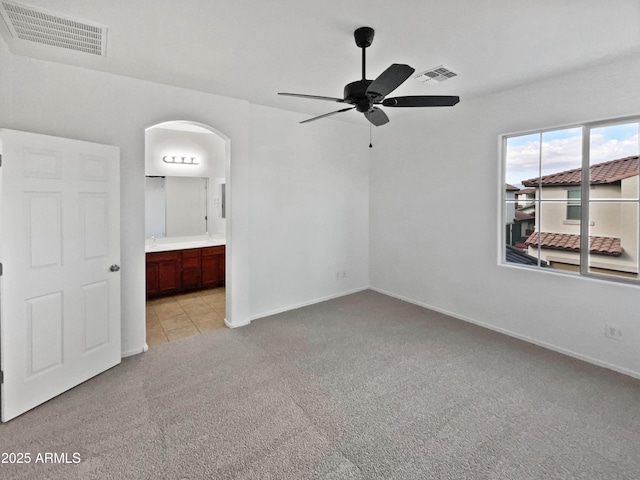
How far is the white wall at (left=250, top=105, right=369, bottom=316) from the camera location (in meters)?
4.27

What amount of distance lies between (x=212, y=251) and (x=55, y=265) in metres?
3.01

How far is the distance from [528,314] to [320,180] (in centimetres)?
321

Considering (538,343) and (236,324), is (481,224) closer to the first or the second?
(538,343)

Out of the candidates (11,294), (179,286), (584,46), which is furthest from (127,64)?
(584,46)

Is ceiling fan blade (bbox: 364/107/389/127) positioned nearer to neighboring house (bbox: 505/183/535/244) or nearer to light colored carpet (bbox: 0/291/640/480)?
neighboring house (bbox: 505/183/535/244)

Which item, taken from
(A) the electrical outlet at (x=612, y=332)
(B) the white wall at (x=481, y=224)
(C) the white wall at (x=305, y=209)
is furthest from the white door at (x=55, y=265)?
(A) the electrical outlet at (x=612, y=332)

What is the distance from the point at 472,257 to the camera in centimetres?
408

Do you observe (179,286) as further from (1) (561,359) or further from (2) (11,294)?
(1) (561,359)

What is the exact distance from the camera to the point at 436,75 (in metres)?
3.13

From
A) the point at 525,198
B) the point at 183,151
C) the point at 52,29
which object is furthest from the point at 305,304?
the point at 52,29

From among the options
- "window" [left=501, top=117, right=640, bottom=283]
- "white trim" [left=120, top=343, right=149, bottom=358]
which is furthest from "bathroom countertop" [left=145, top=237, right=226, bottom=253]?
"window" [left=501, top=117, right=640, bottom=283]

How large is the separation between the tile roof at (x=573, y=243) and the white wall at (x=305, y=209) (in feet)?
8.53

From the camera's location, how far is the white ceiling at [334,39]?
2064 mm

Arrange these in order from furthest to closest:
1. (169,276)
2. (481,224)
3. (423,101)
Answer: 1. (169,276)
2. (481,224)
3. (423,101)
